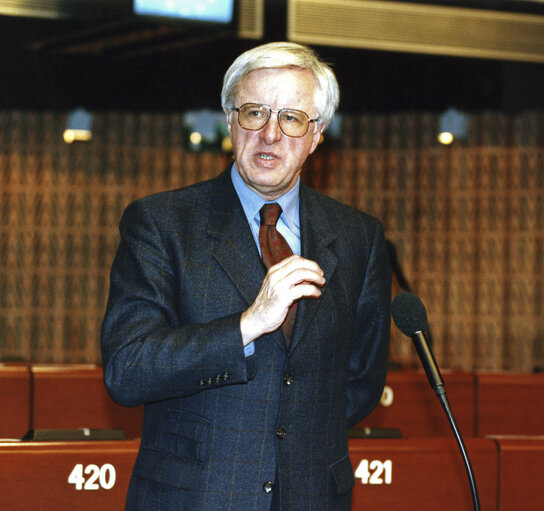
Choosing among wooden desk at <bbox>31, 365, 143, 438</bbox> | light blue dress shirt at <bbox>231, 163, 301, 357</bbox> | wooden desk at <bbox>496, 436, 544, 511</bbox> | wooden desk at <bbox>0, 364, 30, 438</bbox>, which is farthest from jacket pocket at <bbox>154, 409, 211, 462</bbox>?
wooden desk at <bbox>0, 364, 30, 438</bbox>

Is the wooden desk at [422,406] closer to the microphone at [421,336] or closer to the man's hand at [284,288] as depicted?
the microphone at [421,336]

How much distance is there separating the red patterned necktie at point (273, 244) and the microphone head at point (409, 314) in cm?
20

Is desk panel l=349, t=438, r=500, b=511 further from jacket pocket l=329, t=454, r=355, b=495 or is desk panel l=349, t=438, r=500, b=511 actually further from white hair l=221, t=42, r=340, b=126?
white hair l=221, t=42, r=340, b=126

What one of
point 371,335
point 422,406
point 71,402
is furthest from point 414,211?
point 371,335

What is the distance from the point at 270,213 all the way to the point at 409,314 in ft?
1.17

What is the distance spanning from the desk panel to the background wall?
508 centimetres

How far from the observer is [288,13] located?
6.40m

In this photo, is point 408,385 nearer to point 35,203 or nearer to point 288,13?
point 288,13

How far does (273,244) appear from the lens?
1.67 meters

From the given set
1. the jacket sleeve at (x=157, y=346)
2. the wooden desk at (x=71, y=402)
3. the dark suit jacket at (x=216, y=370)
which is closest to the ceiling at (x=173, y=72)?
the wooden desk at (x=71, y=402)

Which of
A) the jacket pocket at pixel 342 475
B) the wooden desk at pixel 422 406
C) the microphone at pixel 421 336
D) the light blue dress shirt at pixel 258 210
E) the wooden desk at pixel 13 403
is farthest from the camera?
the wooden desk at pixel 422 406

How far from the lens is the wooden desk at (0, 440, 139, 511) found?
230 centimetres

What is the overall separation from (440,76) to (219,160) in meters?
2.13

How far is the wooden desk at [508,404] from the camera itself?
434cm
